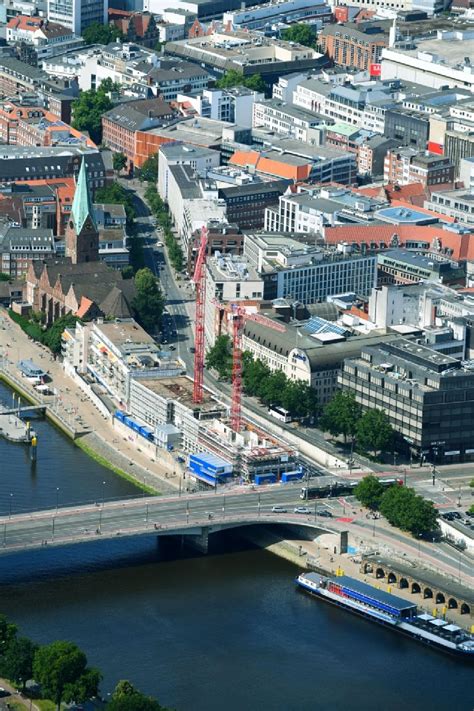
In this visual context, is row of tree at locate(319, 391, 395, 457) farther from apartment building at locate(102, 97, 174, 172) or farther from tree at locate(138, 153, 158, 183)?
apartment building at locate(102, 97, 174, 172)

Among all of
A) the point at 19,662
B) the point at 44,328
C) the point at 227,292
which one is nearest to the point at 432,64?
the point at 227,292

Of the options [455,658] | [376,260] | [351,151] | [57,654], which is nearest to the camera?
[57,654]

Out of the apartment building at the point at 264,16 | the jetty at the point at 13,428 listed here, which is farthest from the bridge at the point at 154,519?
the apartment building at the point at 264,16

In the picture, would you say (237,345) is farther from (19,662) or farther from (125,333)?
(19,662)

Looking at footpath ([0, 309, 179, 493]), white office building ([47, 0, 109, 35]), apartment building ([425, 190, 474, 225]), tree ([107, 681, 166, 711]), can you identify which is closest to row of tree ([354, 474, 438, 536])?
footpath ([0, 309, 179, 493])

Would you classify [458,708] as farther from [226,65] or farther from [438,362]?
[226,65]

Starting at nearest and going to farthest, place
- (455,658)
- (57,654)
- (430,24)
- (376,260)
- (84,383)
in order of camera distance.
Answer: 1. (57,654)
2. (455,658)
3. (84,383)
4. (376,260)
5. (430,24)

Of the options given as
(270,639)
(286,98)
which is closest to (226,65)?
(286,98)
